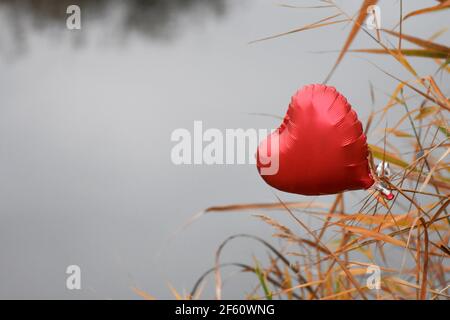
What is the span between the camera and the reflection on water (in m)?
2.55

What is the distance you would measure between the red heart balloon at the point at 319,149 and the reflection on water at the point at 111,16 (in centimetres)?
169

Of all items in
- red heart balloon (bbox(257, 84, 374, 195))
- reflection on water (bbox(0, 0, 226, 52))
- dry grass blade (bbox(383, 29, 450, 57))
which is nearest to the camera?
red heart balloon (bbox(257, 84, 374, 195))

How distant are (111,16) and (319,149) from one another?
2295 mm

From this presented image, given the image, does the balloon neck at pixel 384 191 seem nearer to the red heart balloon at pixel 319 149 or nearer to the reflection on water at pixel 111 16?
the red heart balloon at pixel 319 149

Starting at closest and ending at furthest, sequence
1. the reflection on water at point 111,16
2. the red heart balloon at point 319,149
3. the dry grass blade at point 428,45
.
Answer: the red heart balloon at point 319,149, the dry grass blade at point 428,45, the reflection on water at point 111,16

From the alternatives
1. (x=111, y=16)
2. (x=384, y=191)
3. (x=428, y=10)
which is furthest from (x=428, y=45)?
(x=111, y=16)

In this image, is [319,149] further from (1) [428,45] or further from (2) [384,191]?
(1) [428,45]

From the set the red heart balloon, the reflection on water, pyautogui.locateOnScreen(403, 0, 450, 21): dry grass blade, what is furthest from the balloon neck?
the reflection on water

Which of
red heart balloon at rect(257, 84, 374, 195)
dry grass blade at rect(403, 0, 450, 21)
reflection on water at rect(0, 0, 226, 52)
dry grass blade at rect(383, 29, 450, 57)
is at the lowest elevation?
red heart balloon at rect(257, 84, 374, 195)

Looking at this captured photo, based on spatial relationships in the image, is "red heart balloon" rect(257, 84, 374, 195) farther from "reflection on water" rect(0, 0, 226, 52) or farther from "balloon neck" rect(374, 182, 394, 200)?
"reflection on water" rect(0, 0, 226, 52)

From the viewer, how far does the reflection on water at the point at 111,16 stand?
2551mm

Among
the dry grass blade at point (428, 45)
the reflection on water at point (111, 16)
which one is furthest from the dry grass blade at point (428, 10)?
the reflection on water at point (111, 16)

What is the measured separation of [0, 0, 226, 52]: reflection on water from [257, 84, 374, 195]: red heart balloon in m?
1.69

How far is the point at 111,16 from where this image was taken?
2.90 meters
